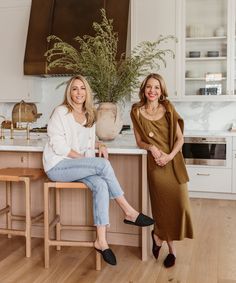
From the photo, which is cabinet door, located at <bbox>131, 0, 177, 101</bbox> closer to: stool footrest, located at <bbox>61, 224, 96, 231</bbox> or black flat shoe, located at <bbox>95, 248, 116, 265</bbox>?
stool footrest, located at <bbox>61, 224, 96, 231</bbox>

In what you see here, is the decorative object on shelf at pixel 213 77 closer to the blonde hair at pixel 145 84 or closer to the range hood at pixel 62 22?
the range hood at pixel 62 22

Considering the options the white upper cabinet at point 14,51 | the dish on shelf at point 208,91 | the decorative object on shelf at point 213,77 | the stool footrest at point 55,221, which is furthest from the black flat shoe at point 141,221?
the white upper cabinet at point 14,51

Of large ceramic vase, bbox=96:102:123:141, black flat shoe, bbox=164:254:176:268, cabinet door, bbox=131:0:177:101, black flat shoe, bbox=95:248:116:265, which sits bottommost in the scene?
black flat shoe, bbox=164:254:176:268

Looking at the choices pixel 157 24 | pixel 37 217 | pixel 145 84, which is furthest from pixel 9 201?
pixel 157 24

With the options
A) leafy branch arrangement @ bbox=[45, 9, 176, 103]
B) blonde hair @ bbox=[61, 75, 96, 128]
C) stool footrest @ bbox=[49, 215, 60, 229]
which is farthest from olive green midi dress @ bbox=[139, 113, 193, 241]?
stool footrest @ bbox=[49, 215, 60, 229]

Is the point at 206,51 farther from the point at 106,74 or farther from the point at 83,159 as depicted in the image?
the point at 83,159

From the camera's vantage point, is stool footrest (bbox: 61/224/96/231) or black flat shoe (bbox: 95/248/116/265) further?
stool footrest (bbox: 61/224/96/231)

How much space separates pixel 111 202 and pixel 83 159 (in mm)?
627

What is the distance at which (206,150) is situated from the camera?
496 centimetres

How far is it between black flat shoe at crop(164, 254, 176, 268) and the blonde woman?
31cm

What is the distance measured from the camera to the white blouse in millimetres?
2748

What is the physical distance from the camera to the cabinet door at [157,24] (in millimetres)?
5109

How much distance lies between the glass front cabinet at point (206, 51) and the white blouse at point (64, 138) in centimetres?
256

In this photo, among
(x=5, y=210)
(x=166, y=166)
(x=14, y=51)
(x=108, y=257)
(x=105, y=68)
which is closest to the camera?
(x=108, y=257)
